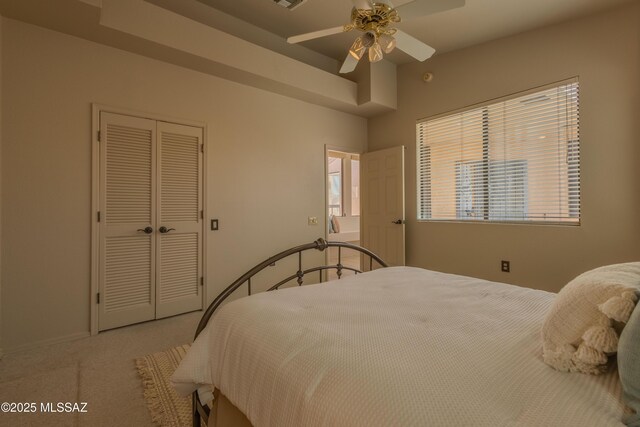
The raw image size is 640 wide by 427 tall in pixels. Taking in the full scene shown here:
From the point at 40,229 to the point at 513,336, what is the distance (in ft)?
10.7

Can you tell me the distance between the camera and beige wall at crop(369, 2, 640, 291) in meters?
2.64

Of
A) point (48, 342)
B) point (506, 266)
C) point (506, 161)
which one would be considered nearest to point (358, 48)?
point (506, 161)

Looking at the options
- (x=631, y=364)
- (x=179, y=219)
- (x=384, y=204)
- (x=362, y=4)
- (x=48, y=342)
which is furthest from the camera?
(x=384, y=204)

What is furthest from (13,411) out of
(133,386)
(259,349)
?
(259,349)

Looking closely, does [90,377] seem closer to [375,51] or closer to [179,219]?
[179,219]

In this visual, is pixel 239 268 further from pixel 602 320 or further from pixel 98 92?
pixel 602 320

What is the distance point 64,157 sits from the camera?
2521mm

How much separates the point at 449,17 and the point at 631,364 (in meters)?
3.49

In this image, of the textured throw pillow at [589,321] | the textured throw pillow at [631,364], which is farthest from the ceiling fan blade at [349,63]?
the textured throw pillow at [631,364]

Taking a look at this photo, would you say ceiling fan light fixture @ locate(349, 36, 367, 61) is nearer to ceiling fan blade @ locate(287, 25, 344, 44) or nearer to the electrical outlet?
ceiling fan blade @ locate(287, 25, 344, 44)

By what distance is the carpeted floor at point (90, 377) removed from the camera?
63.2 inches

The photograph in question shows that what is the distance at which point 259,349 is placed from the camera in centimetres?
100

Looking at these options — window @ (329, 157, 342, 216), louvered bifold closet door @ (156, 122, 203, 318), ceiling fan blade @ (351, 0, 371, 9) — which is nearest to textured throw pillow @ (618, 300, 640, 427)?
ceiling fan blade @ (351, 0, 371, 9)

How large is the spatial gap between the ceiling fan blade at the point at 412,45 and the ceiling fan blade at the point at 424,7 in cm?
16
